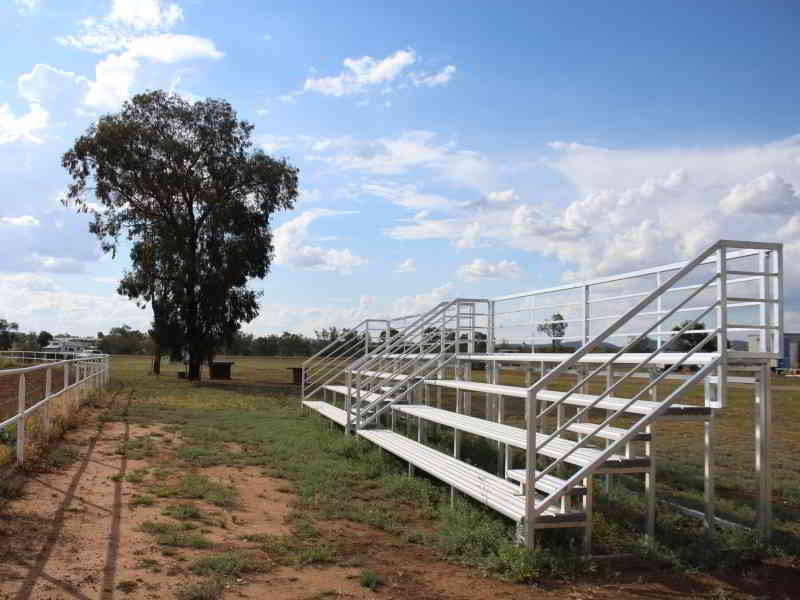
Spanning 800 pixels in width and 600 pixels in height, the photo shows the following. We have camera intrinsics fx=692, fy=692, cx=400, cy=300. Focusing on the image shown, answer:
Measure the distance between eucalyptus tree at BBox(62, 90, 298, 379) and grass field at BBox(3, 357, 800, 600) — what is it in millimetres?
17657

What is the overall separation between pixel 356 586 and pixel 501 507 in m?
1.42

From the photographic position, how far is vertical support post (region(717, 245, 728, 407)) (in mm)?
5832

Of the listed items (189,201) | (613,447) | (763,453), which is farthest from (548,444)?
(189,201)

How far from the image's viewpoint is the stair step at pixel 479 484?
5.34 meters

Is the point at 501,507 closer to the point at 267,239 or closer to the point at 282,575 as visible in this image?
the point at 282,575

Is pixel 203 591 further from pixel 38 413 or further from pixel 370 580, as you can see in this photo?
pixel 38 413

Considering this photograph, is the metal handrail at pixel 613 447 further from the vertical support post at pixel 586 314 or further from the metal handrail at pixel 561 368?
the vertical support post at pixel 586 314

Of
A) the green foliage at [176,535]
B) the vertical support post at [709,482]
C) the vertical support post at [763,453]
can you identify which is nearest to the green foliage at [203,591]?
the green foliage at [176,535]

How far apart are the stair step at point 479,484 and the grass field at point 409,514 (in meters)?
0.25

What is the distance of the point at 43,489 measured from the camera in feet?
22.7

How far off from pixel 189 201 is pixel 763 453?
28.1m

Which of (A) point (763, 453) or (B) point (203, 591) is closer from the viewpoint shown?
(B) point (203, 591)

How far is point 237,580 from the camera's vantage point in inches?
187

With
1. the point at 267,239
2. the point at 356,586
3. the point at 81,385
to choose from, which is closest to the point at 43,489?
the point at 356,586
